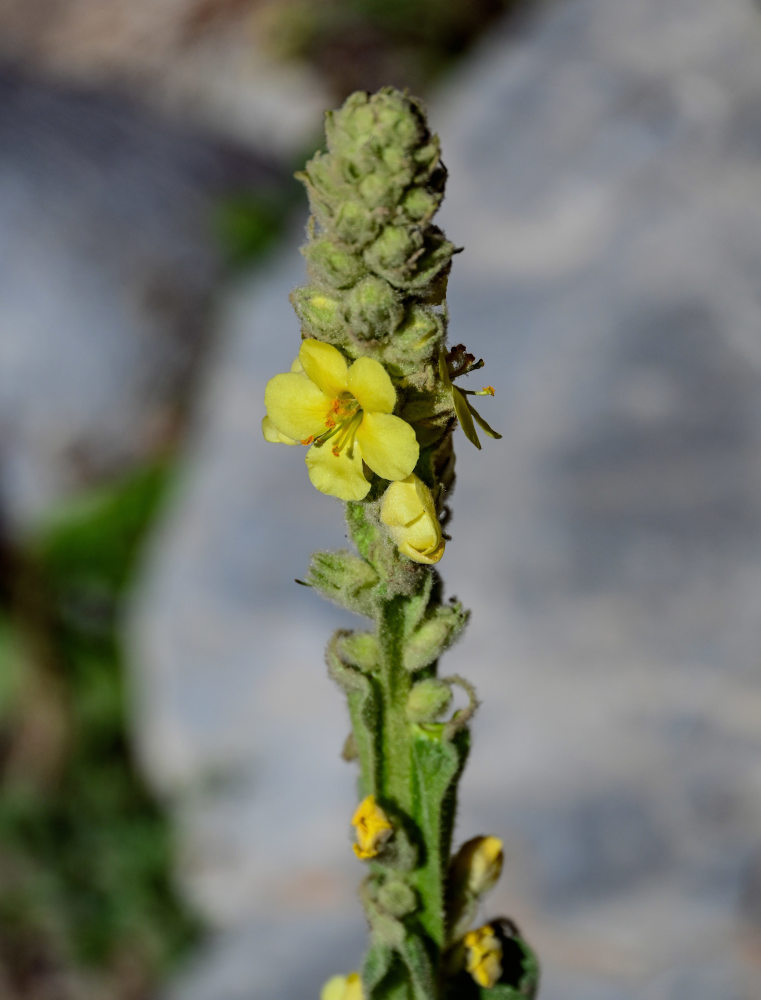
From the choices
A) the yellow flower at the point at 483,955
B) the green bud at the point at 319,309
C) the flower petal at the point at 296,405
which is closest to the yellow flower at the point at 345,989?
the yellow flower at the point at 483,955

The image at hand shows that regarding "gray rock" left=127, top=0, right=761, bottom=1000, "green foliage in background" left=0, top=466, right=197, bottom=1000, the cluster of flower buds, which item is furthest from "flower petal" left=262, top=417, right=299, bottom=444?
"green foliage in background" left=0, top=466, right=197, bottom=1000

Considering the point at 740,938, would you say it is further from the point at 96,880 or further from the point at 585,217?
the point at 585,217

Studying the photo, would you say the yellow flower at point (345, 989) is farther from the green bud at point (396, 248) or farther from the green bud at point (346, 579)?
the green bud at point (396, 248)

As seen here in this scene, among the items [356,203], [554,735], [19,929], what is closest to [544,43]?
[554,735]

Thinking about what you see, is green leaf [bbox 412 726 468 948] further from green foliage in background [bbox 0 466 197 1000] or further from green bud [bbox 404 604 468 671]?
green foliage in background [bbox 0 466 197 1000]

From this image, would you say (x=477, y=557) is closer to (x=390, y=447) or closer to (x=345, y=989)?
(x=345, y=989)

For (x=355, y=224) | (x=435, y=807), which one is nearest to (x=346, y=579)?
(x=435, y=807)
